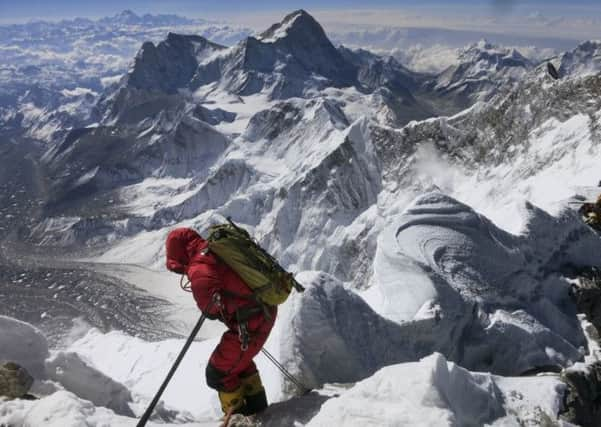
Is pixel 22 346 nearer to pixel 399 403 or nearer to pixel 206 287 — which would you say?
pixel 206 287

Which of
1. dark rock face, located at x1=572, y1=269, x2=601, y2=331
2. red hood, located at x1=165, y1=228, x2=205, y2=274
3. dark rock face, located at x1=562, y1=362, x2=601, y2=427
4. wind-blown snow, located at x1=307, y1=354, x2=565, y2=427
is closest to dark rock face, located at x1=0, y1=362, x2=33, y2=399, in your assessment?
red hood, located at x1=165, y1=228, x2=205, y2=274

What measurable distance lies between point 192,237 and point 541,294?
379 inches

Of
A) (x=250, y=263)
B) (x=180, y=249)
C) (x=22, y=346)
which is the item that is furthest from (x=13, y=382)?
(x=250, y=263)

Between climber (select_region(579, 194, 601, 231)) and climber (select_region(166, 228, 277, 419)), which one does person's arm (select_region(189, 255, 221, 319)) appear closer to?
climber (select_region(166, 228, 277, 419))

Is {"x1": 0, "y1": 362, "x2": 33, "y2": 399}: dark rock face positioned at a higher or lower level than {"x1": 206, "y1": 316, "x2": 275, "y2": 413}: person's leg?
lower

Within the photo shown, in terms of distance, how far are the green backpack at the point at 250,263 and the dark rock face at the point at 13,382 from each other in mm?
4480

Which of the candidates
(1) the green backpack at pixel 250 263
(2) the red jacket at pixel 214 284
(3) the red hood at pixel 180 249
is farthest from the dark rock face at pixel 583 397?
(3) the red hood at pixel 180 249

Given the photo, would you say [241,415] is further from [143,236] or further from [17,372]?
[143,236]

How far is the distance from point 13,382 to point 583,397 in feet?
31.8

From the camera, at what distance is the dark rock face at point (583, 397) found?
22.5 ft

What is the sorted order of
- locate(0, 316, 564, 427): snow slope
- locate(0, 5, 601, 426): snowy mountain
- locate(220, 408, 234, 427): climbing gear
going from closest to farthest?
locate(0, 316, 564, 427): snow slope < locate(220, 408, 234, 427): climbing gear < locate(0, 5, 601, 426): snowy mountain

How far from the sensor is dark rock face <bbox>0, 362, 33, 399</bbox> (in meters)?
7.70

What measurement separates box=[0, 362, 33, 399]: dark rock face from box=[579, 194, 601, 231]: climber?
52.0 feet

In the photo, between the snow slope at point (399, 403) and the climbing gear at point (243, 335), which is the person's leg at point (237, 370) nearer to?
the climbing gear at point (243, 335)
